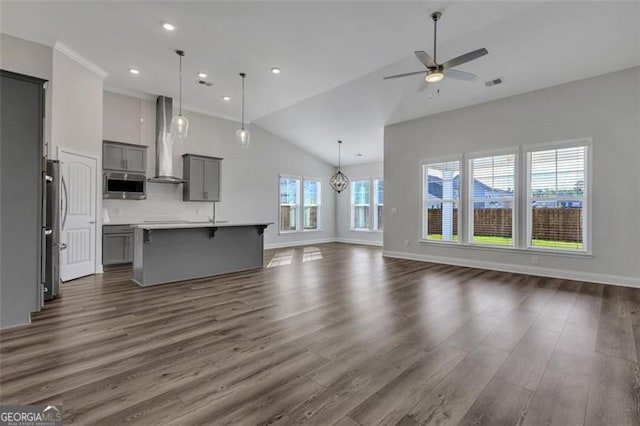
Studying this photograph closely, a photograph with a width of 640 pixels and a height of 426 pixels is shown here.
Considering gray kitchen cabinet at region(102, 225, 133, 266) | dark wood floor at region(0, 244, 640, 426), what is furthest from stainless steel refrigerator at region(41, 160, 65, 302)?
gray kitchen cabinet at region(102, 225, 133, 266)

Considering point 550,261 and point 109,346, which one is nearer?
point 109,346

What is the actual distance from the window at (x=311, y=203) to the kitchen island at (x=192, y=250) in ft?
13.7

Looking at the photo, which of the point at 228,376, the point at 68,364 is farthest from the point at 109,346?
the point at 228,376

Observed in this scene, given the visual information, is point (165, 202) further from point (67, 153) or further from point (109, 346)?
point (109, 346)

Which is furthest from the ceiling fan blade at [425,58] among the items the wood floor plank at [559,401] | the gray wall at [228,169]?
the gray wall at [228,169]

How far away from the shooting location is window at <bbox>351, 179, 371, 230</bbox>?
9.95 meters

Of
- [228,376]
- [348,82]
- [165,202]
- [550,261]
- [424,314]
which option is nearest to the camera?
[228,376]

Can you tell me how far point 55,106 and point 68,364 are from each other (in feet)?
13.6

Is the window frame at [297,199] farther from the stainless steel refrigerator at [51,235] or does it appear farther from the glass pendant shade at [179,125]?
the stainless steel refrigerator at [51,235]

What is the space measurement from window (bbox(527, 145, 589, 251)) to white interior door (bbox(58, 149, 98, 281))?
7.72m

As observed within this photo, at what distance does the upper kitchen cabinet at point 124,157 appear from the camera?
5.46 meters

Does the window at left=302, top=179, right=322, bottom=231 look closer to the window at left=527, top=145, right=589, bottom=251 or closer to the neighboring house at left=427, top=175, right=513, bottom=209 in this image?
the neighboring house at left=427, top=175, right=513, bottom=209

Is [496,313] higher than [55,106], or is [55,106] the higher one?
[55,106]

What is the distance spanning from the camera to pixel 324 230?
10.3m
